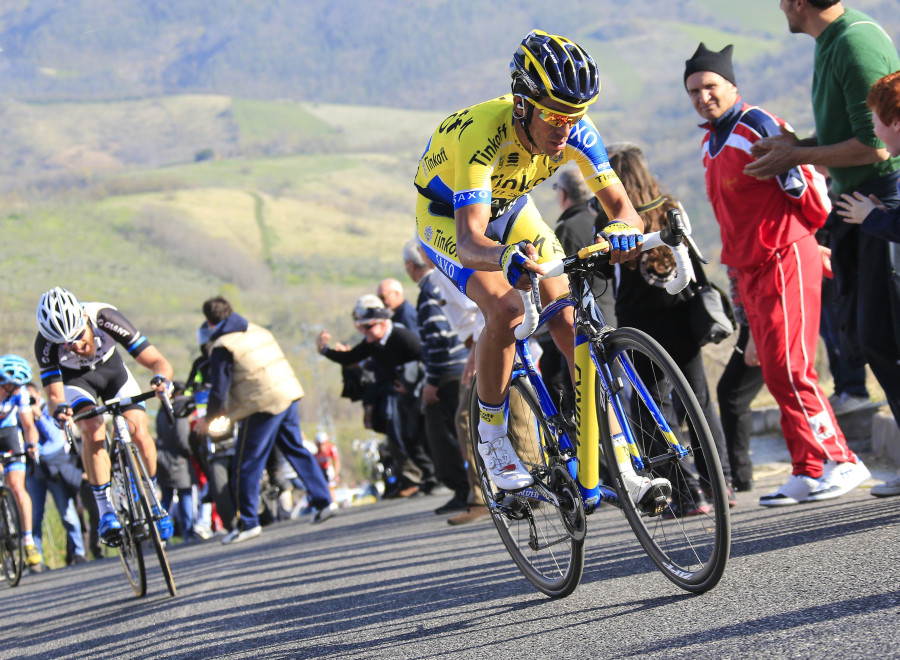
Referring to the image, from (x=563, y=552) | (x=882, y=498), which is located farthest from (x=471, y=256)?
(x=882, y=498)

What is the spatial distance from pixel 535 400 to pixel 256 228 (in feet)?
653

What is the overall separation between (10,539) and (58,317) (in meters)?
4.00

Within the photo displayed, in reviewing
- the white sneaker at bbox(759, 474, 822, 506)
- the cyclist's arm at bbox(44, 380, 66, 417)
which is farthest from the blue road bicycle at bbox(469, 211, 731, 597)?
the cyclist's arm at bbox(44, 380, 66, 417)

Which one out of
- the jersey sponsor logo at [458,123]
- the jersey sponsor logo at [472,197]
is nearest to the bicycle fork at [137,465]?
the jersey sponsor logo at [458,123]

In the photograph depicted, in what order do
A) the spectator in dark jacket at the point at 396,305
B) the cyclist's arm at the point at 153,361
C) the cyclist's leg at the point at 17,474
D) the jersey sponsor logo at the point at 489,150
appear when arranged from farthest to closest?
1. the spectator in dark jacket at the point at 396,305
2. the cyclist's leg at the point at 17,474
3. the cyclist's arm at the point at 153,361
4. the jersey sponsor logo at the point at 489,150

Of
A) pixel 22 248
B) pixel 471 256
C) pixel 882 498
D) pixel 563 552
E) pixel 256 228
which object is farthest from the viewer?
pixel 256 228

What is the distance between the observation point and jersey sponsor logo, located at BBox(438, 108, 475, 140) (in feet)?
15.7

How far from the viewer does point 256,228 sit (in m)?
199

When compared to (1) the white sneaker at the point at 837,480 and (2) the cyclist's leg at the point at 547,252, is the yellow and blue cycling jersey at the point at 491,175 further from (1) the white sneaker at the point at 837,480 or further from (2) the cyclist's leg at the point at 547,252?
(1) the white sneaker at the point at 837,480

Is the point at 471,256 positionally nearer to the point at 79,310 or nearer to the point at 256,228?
the point at 79,310

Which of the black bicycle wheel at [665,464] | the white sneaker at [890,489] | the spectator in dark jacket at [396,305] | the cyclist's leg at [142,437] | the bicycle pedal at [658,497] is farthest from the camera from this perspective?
the spectator in dark jacket at [396,305]

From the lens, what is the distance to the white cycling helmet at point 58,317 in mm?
7230

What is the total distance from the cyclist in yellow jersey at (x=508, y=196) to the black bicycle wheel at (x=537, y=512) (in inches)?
3.3

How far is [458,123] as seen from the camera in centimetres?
489
